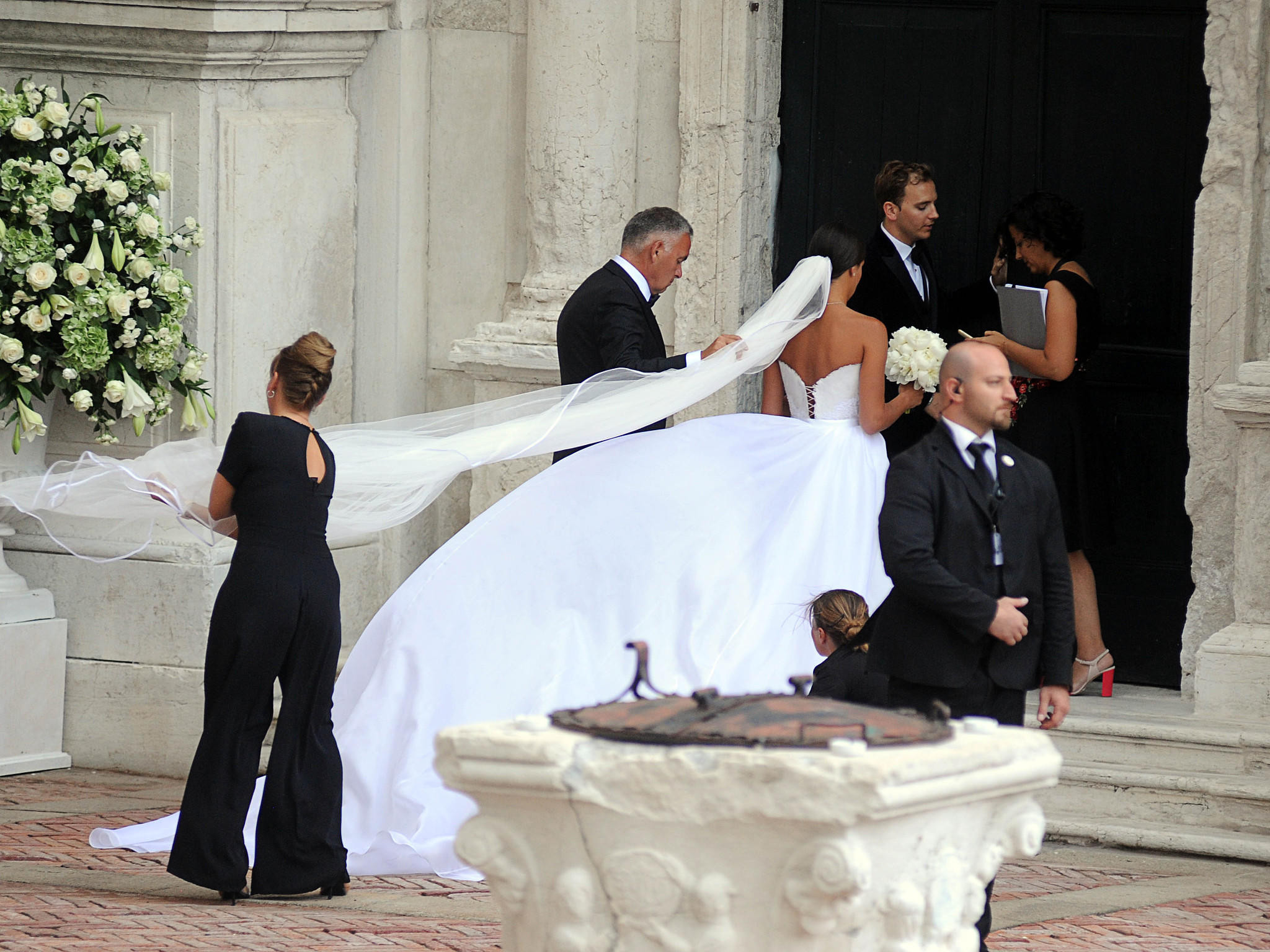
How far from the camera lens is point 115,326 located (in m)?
7.90

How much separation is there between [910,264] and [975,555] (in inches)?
126

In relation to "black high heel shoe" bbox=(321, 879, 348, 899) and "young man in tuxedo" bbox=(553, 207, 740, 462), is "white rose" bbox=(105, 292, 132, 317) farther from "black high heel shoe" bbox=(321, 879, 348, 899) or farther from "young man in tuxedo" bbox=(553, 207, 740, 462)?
"black high heel shoe" bbox=(321, 879, 348, 899)

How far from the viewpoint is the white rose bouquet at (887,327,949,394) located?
7496mm

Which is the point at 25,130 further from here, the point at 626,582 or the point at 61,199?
the point at 626,582

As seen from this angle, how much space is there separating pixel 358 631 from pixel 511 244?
71.4 inches

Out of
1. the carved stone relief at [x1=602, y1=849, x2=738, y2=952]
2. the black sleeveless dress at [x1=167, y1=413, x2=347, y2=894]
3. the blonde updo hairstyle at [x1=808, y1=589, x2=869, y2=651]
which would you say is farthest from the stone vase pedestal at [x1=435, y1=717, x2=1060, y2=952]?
the black sleeveless dress at [x1=167, y1=413, x2=347, y2=894]

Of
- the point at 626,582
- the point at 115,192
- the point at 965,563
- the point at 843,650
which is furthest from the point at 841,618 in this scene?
the point at 115,192

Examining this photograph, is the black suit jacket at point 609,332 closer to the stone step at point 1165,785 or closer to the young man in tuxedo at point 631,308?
the young man in tuxedo at point 631,308

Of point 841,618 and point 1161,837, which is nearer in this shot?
point 841,618

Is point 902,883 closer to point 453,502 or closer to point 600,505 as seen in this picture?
point 600,505

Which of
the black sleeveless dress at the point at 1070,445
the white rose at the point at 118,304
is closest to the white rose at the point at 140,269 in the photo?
the white rose at the point at 118,304

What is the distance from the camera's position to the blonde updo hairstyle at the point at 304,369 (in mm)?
6105

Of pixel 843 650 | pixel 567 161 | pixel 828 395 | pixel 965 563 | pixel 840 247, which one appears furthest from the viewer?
pixel 567 161

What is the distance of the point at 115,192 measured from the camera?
7852 mm
